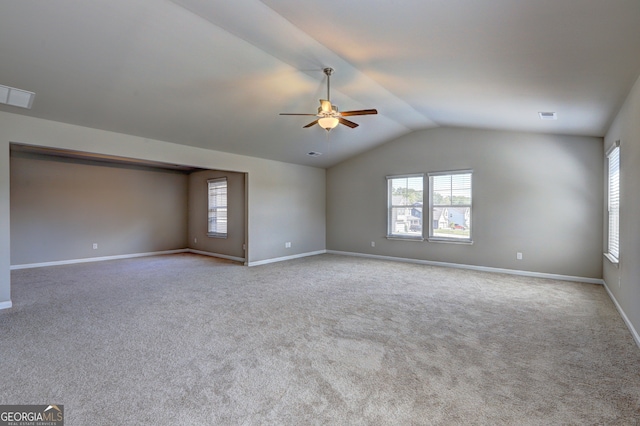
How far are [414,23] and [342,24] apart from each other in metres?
0.62

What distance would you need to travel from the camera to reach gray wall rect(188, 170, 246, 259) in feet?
24.5

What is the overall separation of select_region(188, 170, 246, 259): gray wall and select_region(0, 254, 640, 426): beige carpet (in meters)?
2.68

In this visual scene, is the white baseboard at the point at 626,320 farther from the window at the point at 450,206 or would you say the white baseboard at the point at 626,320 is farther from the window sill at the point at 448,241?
the window at the point at 450,206

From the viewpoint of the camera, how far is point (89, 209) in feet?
24.0

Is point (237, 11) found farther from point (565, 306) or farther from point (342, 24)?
point (565, 306)

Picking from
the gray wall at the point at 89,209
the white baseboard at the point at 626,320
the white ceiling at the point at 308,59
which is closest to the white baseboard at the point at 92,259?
the gray wall at the point at 89,209

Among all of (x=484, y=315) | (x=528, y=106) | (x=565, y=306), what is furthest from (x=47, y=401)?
(x=528, y=106)

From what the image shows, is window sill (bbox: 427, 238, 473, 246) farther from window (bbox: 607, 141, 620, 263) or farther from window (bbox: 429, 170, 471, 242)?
window (bbox: 607, 141, 620, 263)

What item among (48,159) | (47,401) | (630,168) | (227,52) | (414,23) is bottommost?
(47,401)

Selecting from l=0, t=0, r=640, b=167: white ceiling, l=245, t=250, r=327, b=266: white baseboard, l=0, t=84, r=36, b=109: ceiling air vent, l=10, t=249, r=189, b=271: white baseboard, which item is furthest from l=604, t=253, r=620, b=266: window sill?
l=10, t=249, r=189, b=271: white baseboard

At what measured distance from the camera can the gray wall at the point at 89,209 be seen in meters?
6.47

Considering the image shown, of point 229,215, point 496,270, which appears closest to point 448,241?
point 496,270

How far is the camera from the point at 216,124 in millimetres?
5043

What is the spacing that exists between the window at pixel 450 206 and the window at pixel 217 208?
5.08 metres
